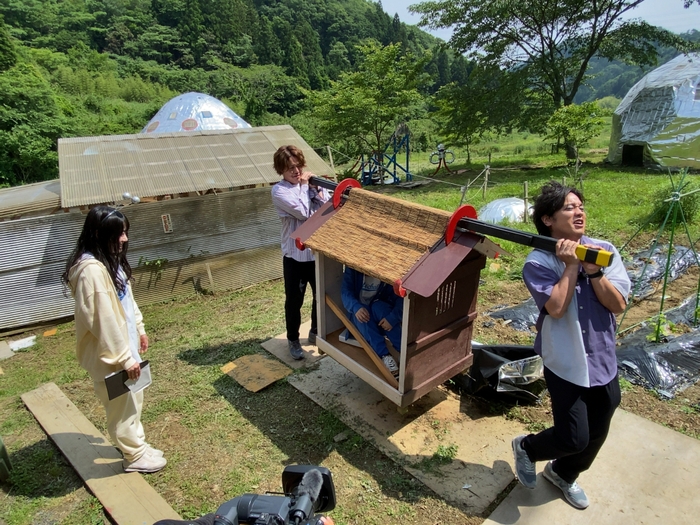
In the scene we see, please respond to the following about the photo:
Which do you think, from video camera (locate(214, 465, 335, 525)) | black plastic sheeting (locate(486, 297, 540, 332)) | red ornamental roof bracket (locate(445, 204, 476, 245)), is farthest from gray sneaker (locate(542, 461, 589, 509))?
black plastic sheeting (locate(486, 297, 540, 332))

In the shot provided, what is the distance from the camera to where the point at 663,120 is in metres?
16.5

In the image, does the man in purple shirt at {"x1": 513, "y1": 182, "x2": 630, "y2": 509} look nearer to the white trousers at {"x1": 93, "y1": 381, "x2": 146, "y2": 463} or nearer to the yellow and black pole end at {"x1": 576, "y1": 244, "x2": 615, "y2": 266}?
the yellow and black pole end at {"x1": 576, "y1": 244, "x2": 615, "y2": 266}

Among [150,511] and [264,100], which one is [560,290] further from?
[264,100]

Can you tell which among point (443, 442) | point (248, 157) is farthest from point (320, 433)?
point (248, 157)

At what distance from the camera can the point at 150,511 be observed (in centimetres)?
275

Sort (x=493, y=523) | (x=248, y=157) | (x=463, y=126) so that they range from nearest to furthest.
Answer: (x=493, y=523), (x=248, y=157), (x=463, y=126)

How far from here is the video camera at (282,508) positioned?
1402 millimetres

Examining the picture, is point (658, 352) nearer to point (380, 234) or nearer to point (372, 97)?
point (380, 234)

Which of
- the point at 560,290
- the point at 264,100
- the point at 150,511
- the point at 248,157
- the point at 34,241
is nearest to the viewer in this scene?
the point at 560,290

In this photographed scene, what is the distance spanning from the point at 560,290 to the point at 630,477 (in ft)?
5.45

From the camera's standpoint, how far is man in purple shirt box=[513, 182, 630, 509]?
214 cm

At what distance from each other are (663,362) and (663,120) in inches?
664

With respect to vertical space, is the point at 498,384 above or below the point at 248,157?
below

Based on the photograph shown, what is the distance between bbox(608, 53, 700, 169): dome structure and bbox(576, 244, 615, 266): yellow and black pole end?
17.2m
